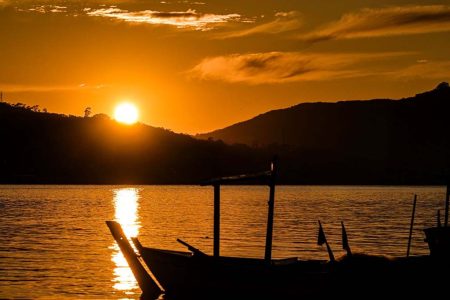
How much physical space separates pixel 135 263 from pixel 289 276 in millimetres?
8212

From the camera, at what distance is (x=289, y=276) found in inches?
1180

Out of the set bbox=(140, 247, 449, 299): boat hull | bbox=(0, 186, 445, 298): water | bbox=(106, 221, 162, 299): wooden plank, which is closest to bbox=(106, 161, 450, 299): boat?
bbox=(140, 247, 449, 299): boat hull

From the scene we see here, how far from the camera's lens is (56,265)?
150ft

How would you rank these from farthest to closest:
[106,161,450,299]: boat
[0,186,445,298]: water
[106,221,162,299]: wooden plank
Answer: [0,186,445,298]: water
[106,221,162,299]: wooden plank
[106,161,450,299]: boat

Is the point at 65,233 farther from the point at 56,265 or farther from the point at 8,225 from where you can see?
the point at 56,265

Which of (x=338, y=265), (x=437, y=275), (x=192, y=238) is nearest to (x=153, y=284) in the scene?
(x=338, y=265)

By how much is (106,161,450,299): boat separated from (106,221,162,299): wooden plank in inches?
51.5

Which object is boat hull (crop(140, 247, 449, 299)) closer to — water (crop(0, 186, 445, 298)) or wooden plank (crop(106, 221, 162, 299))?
wooden plank (crop(106, 221, 162, 299))

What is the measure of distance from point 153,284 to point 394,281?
11.4m

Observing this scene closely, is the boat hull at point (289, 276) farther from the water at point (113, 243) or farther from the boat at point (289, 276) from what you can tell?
the water at point (113, 243)

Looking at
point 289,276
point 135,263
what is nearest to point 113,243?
point 135,263

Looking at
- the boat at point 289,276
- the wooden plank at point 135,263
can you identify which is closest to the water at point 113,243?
the wooden plank at point 135,263

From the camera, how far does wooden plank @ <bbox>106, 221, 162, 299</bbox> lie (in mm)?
35125

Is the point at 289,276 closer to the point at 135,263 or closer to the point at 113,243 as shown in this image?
the point at 135,263
